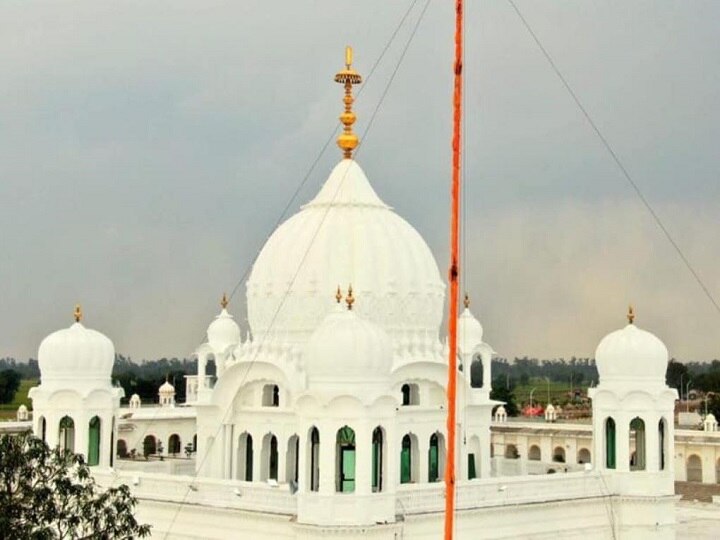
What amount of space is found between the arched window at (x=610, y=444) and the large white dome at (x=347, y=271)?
14.1 ft

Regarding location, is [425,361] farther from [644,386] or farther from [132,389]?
[132,389]

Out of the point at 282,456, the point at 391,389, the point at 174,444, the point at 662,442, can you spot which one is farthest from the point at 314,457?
the point at 174,444

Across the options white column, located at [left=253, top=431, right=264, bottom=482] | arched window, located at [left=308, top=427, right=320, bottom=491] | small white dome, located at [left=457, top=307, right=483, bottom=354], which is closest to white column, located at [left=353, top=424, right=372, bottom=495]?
arched window, located at [left=308, top=427, right=320, bottom=491]

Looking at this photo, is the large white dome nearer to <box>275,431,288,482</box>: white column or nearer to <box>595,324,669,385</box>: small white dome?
<box>275,431,288,482</box>: white column

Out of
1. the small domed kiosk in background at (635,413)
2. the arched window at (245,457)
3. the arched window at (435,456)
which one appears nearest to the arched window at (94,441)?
the arched window at (245,457)

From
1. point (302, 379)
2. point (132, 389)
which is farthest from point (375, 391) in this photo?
point (132, 389)

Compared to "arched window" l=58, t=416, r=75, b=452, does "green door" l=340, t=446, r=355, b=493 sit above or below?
below

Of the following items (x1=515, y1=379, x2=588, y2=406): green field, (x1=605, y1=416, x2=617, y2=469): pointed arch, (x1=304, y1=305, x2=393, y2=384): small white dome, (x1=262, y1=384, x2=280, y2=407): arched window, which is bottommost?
(x1=605, y1=416, x2=617, y2=469): pointed arch

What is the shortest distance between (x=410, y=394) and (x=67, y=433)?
7.69 metres

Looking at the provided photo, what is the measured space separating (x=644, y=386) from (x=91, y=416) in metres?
12.3

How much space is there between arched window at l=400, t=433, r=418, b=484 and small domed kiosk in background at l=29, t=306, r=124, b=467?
6741 mm

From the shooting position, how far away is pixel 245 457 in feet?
85.9

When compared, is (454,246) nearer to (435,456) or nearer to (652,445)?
(435,456)

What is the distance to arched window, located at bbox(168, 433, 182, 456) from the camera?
42469 millimetres
